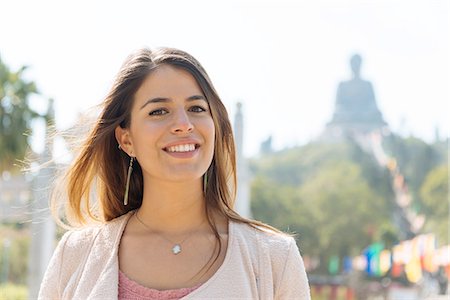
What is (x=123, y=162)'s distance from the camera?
84.5 inches

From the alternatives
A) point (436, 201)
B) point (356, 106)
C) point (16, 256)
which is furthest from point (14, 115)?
point (356, 106)

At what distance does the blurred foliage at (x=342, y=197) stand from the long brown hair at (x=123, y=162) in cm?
3219

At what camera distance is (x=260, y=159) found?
6166 centimetres

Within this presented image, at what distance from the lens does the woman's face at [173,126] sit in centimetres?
183

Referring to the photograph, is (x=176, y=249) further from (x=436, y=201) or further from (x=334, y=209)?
(x=436, y=201)

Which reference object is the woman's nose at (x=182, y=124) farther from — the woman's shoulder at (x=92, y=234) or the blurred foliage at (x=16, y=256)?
the blurred foliage at (x=16, y=256)

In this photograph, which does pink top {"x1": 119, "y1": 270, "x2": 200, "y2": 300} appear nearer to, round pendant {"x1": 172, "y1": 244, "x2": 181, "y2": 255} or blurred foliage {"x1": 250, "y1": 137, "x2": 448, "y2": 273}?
round pendant {"x1": 172, "y1": 244, "x2": 181, "y2": 255}

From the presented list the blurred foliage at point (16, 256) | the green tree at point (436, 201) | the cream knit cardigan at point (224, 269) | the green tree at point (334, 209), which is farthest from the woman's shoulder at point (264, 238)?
the green tree at point (436, 201)

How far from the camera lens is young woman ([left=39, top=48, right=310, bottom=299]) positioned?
1825 millimetres

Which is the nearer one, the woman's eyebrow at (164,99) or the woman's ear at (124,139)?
the woman's eyebrow at (164,99)

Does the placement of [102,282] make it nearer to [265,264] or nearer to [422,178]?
[265,264]

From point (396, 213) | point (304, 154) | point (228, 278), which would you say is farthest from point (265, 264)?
point (304, 154)

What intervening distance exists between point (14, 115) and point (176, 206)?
12305mm

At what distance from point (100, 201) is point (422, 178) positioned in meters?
49.6
